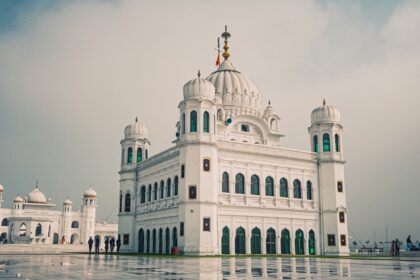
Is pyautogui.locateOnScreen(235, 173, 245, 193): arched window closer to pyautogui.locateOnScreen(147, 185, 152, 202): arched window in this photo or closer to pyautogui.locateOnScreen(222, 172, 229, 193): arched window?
pyautogui.locateOnScreen(222, 172, 229, 193): arched window

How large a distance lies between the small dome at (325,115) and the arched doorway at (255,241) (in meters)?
11.9

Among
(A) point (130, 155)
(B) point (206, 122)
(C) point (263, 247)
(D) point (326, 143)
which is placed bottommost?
(C) point (263, 247)

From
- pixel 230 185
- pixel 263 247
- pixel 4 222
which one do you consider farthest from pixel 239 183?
pixel 4 222

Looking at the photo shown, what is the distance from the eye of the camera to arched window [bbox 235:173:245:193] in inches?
1515

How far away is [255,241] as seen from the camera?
3822 centimetres

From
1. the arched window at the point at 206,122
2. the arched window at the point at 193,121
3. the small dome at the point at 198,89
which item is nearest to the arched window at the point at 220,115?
the small dome at the point at 198,89

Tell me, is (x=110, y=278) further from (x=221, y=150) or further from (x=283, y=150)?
(x=283, y=150)

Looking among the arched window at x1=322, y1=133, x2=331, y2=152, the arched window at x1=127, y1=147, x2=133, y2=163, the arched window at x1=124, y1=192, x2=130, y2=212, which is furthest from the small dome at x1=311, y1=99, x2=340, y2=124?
the arched window at x1=124, y1=192, x2=130, y2=212

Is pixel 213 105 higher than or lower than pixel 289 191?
higher

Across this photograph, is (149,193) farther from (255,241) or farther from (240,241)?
(255,241)

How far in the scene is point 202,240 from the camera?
34.7 meters

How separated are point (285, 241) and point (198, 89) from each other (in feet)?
47.2

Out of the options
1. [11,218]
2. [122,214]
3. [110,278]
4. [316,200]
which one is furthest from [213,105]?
[11,218]

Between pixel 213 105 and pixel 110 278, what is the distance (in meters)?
27.3
